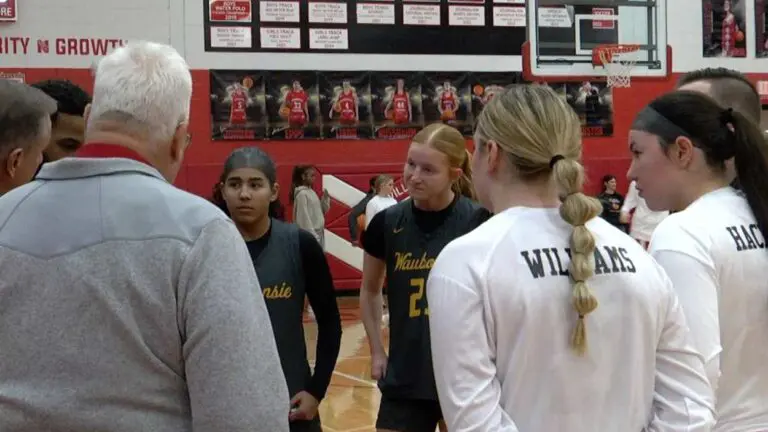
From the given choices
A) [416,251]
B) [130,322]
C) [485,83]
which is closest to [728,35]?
[485,83]

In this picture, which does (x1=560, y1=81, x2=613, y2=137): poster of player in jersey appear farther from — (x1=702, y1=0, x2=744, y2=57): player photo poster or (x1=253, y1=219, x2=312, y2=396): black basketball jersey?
(x1=253, y1=219, x2=312, y2=396): black basketball jersey

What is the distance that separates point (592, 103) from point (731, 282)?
34.7 ft

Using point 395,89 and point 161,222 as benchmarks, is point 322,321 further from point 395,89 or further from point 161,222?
point 395,89

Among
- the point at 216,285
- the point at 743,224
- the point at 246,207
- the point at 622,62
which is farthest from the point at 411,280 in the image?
the point at 622,62

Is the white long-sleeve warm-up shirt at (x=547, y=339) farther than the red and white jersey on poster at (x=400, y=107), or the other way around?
the red and white jersey on poster at (x=400, y=107)

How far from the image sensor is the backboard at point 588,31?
34.5ft

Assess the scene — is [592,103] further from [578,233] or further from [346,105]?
[578,233]

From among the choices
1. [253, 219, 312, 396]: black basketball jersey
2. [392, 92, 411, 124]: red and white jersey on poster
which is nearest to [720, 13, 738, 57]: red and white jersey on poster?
[392, 92, 411, 124]: red and white jersey on poster

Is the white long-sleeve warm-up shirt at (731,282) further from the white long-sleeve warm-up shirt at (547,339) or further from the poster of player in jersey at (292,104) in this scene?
the poster of player in jersey at (292,104)

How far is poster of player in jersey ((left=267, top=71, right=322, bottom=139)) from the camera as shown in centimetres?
1114

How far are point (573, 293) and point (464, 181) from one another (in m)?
1.69

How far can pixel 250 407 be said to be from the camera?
4.43 feet

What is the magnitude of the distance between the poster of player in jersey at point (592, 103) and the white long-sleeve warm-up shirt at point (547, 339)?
10442 mm

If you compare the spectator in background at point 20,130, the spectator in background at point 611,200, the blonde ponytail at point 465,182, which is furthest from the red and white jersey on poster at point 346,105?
the spectator in background at point 20,130
